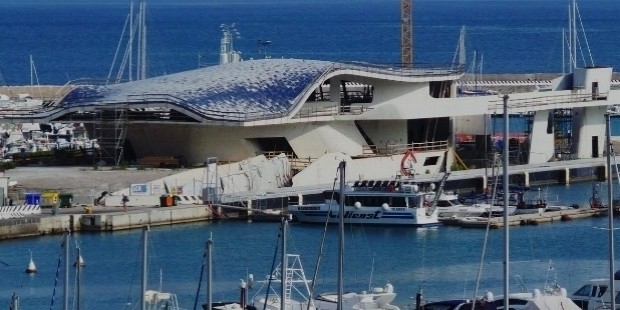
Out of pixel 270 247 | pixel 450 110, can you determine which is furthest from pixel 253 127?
pixel 270 247

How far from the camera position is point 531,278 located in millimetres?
53000

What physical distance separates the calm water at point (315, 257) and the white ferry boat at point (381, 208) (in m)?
0.51

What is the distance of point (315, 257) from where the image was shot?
57.6 m

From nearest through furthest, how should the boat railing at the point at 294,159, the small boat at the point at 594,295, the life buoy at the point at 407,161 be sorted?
the small boat at the point at 594,295 < the boat railing at the point at 294,159 < the life buoy at the point at 407,161

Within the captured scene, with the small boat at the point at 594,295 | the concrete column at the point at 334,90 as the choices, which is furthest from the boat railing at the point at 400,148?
the small boat at the point at 594,295

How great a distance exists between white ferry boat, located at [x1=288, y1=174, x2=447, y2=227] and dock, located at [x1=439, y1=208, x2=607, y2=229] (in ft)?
2.66

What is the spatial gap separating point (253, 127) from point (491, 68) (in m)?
75.0

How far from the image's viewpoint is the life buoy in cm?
7488

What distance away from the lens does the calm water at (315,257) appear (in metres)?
51.8

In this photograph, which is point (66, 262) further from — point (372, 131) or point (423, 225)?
point (372, 131)

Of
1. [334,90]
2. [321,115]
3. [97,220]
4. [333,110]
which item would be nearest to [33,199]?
[97,220]

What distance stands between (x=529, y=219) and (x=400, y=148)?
40.1 feet

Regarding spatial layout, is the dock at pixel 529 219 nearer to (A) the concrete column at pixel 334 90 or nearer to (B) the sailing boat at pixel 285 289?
(A) the concrete column at pixel 334 90

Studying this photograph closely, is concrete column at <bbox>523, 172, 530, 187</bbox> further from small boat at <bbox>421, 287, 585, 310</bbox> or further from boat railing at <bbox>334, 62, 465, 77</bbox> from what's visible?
small boat at <bbox>421, 287, 585, 310</bbox>
